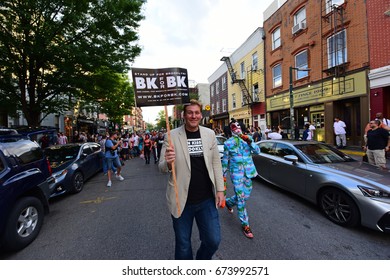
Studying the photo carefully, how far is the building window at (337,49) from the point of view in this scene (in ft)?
36.7

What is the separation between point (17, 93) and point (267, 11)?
19.3 meters

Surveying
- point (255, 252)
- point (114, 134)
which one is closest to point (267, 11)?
point (114, 134)

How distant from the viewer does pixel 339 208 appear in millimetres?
3473

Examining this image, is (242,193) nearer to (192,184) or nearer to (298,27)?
(192,184)

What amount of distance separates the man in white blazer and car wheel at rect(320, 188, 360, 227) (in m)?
2.60

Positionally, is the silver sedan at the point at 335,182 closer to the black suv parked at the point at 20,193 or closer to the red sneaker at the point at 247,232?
the red sneaker at the point at 247,232

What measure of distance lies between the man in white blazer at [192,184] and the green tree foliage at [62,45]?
345 inches

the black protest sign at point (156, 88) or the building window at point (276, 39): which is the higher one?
the building window at point (276, 39)

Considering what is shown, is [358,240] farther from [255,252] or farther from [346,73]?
[346,73]

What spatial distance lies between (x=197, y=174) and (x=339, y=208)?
2.98 m

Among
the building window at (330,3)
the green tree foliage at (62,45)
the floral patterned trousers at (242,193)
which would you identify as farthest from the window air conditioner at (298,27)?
the floral patterned trousers at (242,193)

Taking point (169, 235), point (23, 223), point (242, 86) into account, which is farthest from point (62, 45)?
point (242, 86)

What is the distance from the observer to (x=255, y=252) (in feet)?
8.96

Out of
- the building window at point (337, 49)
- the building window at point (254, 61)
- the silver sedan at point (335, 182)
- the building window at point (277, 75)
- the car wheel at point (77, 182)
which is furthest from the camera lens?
the building window at point (254, 61)
